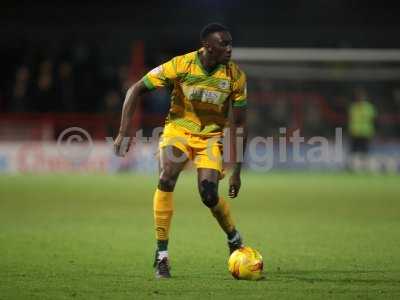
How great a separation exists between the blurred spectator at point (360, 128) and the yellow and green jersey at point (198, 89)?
16.0m

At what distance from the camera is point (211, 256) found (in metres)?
8.66

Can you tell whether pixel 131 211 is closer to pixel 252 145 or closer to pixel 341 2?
pixel 252 145

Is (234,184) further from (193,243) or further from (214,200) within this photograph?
(193,243)

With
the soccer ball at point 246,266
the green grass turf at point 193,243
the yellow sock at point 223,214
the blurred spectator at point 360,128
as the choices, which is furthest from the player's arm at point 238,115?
the blurred spectator at point 360,128

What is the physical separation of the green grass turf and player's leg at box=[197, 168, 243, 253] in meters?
0.36

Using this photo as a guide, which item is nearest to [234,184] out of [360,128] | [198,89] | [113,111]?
[198,89]

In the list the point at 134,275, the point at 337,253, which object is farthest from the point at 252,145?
the point at 134,275

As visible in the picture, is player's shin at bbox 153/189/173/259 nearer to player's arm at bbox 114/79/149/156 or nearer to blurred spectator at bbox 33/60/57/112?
player's arm at bbox 114/79/149/156

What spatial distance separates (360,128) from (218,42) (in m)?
16.4

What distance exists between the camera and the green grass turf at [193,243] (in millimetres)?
6715

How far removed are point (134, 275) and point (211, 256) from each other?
147cm

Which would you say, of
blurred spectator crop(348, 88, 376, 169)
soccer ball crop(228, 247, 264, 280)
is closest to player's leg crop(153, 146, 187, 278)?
soccer ball crop(228, 247, 264, 280)

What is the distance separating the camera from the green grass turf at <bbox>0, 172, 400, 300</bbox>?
22.0ft

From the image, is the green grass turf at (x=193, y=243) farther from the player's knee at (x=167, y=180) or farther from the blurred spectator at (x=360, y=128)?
the blurred spectator at (x=360, y=128)
